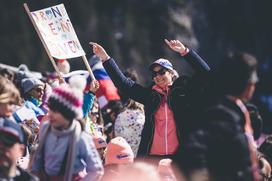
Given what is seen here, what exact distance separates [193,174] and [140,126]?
13.7 feet

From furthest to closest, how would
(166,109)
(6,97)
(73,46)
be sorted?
(73,46), (166,109), (6,97)

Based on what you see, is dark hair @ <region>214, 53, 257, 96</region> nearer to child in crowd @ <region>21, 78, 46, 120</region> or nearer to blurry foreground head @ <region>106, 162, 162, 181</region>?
blurry foreground head @ <region>106, 162, 162, 181</region>

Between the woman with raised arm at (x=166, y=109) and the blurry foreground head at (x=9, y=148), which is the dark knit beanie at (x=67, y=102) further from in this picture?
the woman with raised arm at (x=166, y=109)

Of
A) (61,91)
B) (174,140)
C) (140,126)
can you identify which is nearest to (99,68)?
(140,126)

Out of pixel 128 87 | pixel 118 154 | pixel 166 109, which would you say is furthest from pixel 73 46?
pixel 118 154

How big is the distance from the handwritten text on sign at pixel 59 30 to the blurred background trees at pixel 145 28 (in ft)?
43.7

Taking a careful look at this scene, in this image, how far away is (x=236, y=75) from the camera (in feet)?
20.5

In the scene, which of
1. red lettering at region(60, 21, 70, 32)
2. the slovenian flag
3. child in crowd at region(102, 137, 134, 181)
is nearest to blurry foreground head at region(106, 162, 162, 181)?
child in crowd at region(102, 137, 134, 181)

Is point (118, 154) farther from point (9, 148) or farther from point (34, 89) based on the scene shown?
point (34, 89)

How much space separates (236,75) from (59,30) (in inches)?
139

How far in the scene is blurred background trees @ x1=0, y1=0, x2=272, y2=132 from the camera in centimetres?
2334

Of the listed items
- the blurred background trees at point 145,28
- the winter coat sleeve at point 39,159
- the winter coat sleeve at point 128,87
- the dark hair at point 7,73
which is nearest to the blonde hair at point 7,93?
the winter coat sleeve at point 39,159

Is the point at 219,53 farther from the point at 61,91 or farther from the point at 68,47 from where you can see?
the point at 61,91

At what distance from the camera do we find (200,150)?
19.8 ft
